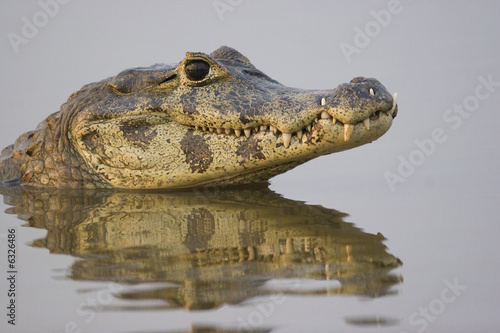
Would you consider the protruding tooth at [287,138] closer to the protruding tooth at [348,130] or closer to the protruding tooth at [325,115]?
the protruding tooth at [325,115]

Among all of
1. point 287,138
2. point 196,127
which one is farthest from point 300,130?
point 196,127

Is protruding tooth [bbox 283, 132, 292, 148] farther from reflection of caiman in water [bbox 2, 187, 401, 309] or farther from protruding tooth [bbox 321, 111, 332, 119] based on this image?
reflection of caiman in water [bbox 2, 187, 401, 309]

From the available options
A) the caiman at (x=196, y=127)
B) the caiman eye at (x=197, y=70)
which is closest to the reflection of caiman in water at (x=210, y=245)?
the caiman at (x=196, y=127)

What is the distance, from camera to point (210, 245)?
148 inches

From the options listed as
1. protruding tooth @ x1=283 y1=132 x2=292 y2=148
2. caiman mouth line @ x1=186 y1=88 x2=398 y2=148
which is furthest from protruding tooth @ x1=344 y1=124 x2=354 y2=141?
protruding tooth @ x1=283 y1=132 x2=292 y2=148

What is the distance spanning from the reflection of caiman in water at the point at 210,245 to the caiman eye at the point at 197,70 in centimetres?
114

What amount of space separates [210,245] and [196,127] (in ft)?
7.33

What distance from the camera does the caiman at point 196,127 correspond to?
509 cm

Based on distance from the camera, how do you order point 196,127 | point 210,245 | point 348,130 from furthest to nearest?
point 196,127 → point 348,130 → point 210,245

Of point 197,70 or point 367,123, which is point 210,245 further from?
point 197,70

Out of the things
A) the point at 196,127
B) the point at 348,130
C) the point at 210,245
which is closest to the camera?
→ the point at 210,245

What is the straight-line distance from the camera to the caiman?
200 inches

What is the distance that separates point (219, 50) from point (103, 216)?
8.12ft

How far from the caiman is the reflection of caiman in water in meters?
0.37
